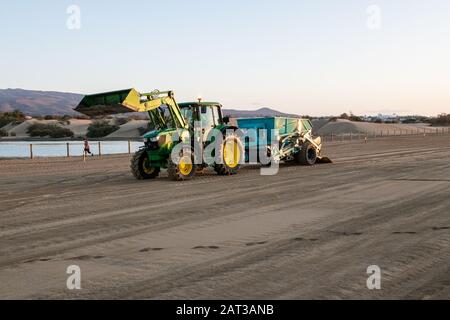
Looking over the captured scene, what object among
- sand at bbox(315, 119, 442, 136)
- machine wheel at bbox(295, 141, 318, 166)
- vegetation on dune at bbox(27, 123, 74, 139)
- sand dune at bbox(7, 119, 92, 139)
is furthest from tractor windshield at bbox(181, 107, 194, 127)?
sand dune at bbox(7, 119, 92, 139)

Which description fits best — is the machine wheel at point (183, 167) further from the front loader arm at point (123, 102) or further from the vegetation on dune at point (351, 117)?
the vegetation on dune at point (351, 117)

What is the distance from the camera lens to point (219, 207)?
12.2 metres

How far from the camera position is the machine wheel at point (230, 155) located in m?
19.2

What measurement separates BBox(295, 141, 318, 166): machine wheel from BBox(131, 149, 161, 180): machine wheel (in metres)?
6.92

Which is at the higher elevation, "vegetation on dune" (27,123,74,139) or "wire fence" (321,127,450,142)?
"vegetation on dune" (27,123,74,139)

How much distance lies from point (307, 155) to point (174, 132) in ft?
25.1

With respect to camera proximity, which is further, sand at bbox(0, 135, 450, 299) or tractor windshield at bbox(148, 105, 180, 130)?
tractor windshield at bbox(148, 105, 180, 130)

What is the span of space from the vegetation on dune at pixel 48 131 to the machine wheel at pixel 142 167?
85.2m

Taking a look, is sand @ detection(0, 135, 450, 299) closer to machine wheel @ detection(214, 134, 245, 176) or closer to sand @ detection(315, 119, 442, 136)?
machine wheel @ detection(214, 134, 245, 176)

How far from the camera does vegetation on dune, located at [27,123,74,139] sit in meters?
102

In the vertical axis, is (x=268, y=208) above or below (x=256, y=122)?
below

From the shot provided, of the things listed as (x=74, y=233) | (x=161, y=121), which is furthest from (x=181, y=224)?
(x=161, y=121)

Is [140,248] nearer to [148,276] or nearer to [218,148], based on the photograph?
[148,276]
